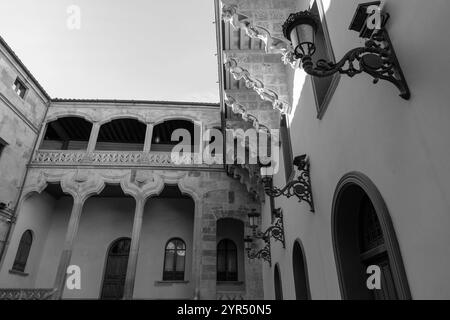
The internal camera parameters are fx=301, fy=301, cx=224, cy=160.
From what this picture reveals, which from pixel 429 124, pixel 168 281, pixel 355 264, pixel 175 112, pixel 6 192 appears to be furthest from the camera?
pixel 175 112

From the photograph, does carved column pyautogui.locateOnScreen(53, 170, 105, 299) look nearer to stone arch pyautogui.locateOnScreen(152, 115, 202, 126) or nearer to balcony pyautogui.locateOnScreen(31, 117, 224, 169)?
balcony pyautogui.locateOnScreen(31, 117, 224, 169)

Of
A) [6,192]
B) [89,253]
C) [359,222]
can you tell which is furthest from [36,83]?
[359,222]

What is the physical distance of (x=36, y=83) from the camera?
1300 centimetres

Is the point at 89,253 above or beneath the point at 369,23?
above

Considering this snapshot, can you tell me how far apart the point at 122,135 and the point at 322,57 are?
1369 cm

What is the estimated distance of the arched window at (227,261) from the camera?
12688 mm

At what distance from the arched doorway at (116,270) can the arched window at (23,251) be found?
10.5ft

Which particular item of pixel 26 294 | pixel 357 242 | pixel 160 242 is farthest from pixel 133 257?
pixel 357 242

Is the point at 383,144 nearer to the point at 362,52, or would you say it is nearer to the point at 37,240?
the point at 362,52

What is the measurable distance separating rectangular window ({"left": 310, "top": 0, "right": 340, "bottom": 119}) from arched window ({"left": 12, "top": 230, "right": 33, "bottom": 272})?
13.3m

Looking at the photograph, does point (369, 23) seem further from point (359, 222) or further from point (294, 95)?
point (294, 95)

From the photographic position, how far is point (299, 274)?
17.9 feet

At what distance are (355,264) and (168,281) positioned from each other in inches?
435
